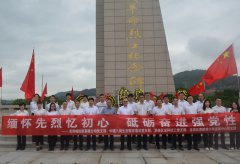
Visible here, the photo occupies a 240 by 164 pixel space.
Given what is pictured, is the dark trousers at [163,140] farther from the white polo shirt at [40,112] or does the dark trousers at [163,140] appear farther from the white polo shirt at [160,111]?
the white polo shirt at [40,112]

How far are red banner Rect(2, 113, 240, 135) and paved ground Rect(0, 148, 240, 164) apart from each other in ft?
1.82

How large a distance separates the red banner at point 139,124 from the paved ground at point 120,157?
0.55 metres

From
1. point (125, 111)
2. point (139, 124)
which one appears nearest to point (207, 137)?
point (139, 124)

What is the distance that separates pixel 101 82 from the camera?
27172 mm

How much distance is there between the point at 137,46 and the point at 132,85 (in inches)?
137

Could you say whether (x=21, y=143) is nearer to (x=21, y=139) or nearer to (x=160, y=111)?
(x=21, y=139)

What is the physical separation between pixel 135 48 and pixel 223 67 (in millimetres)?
16703

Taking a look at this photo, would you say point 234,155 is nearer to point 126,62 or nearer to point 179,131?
point 179,131

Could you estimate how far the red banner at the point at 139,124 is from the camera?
8086mm

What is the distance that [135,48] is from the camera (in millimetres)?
25391

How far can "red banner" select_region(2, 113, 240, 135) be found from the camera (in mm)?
8086

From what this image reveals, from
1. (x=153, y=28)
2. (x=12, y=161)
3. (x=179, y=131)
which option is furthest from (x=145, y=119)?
(x=153, y=28)

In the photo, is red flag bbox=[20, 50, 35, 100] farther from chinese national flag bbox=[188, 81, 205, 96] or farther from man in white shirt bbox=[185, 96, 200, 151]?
chinese national flag bbox=[188, 81, 205, 96]

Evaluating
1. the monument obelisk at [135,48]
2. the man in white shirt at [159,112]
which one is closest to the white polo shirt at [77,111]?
the man in white shirt at [159,112]
